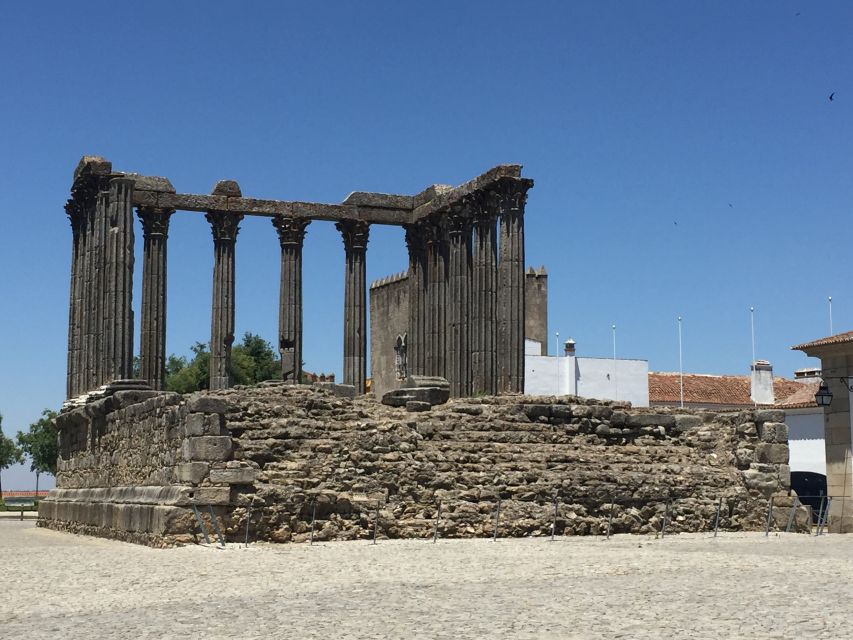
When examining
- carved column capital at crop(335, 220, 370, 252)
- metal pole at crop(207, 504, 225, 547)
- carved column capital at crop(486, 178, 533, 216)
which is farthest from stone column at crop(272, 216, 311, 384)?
metal pole at crop(207, 504, 225, 547)

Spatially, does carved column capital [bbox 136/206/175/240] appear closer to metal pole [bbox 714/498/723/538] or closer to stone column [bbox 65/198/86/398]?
stone column [bbox 65/198/86/398]

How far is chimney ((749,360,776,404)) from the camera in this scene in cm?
5300

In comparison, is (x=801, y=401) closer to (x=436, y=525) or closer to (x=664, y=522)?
(x=664, y=522)

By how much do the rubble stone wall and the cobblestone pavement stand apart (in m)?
1.14

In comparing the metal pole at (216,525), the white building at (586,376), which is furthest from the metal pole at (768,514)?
the white building at (586,376)

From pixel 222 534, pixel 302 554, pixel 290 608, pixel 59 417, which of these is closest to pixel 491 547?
pixel 302 554

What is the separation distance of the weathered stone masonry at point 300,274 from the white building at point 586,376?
18.6m

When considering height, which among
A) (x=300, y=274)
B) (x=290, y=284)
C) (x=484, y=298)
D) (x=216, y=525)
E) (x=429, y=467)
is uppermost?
(x=300, y=274)

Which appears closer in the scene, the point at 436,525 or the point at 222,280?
the point at 436,525

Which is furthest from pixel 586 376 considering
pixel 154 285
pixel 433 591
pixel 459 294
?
pixel 433 591

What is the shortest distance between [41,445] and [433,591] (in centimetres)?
6702

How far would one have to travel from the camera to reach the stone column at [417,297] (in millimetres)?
34344

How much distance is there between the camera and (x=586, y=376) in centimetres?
5409

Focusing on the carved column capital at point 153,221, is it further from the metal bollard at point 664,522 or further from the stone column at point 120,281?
the metal bollard at point 664,522
